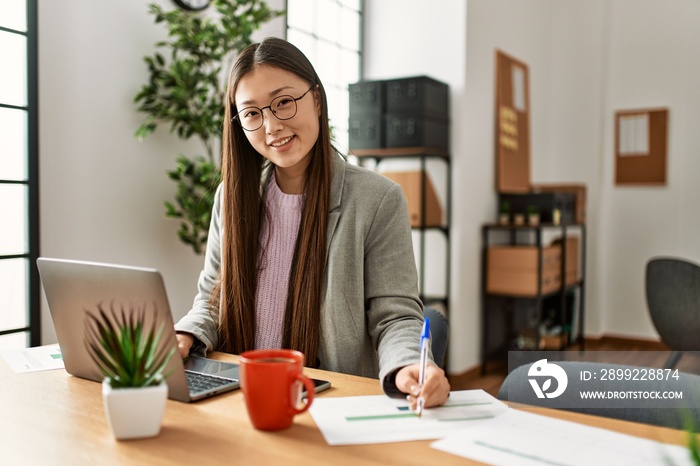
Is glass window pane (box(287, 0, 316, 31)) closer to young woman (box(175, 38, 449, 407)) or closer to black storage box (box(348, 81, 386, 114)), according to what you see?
black storage box (box(348, 81, 386, 114))

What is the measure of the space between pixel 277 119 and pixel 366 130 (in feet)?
8.71

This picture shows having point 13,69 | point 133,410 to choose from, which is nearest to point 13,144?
point 13,69

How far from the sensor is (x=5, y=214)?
8.18 feet

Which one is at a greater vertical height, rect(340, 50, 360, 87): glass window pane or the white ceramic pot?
rect(340, 50, 360, 87): glass window pane

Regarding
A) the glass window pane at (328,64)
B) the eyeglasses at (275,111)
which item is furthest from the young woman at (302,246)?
the glass window pane at (328,64)

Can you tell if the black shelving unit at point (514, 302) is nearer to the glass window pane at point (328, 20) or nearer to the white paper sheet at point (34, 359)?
the glass window pane at point (328, 20)

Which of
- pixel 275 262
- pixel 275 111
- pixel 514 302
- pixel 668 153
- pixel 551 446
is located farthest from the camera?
pixel 668 153

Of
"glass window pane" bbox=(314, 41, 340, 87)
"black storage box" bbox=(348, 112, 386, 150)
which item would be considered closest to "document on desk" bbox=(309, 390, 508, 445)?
"black storage box" bbox=(348, 112, 386, 150)

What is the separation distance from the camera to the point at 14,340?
2539 mm

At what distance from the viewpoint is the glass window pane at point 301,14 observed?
3895 mm

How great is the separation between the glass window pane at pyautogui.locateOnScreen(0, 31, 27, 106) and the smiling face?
4.65ft

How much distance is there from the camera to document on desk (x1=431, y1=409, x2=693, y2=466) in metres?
0.84

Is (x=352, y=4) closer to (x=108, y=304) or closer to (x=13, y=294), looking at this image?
(x=13, y=294)

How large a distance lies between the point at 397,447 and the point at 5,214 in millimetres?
2133
